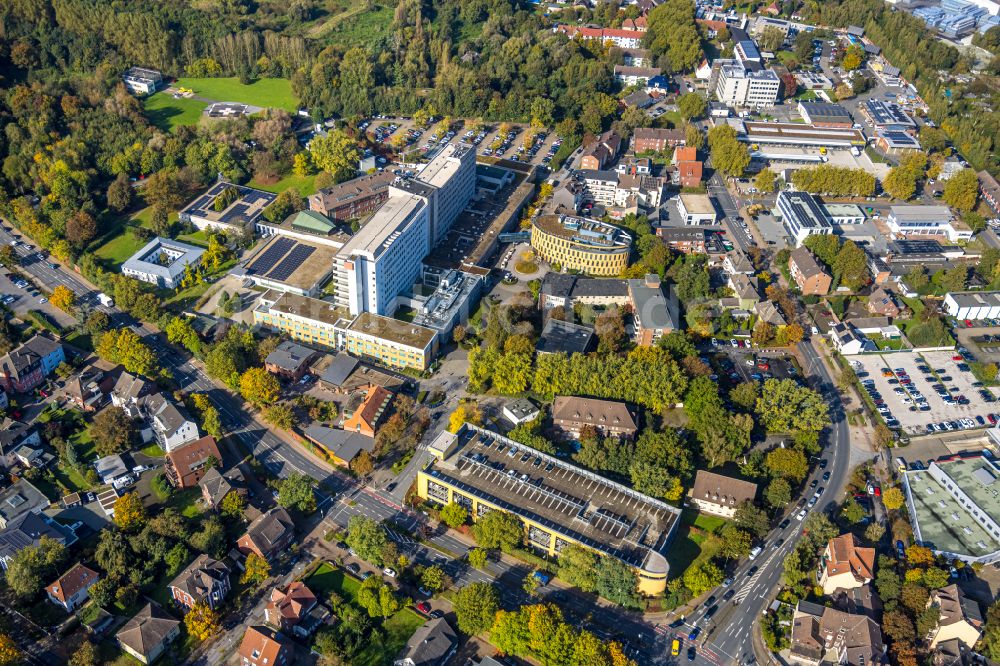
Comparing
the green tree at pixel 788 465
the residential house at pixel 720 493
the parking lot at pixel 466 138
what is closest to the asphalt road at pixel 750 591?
the green tree at pixel 788 465

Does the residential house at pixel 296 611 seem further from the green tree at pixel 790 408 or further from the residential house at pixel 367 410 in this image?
the green tree at pixel 790 408

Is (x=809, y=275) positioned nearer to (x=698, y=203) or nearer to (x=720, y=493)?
(x=698, y=203)

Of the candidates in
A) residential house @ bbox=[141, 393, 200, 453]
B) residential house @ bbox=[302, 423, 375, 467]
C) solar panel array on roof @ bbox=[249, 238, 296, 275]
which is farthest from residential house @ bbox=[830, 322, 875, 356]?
residential house @ bbox=[141, 393, 200, 453]

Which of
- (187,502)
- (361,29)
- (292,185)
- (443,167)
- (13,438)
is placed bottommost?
(187,502)

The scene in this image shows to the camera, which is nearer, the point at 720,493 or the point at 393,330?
the point at 720,493

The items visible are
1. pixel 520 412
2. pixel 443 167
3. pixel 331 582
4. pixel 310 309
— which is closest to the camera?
pixel 331 582

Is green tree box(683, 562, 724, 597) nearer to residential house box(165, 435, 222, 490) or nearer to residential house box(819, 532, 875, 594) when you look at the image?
residential house box(819, 532, 875, 594)

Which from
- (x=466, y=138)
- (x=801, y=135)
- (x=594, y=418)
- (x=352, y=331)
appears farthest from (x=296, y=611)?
(x=801, y=135)
